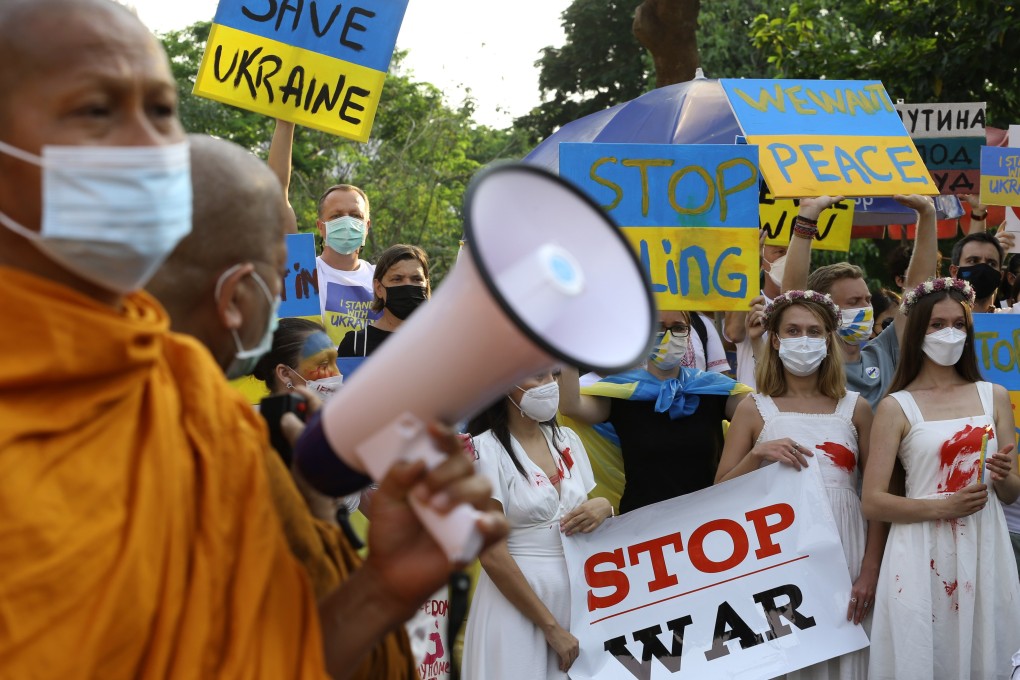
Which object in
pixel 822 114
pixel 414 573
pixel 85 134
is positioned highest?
pixel 822 114

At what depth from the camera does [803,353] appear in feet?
17.6

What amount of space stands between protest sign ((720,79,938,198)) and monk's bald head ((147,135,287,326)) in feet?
13.5

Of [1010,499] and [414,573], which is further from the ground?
[414,573]

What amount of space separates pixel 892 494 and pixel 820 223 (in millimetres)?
→ 3024

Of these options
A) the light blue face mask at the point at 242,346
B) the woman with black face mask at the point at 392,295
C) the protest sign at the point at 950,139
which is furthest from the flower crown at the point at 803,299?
the protest sign at the point at 950,139

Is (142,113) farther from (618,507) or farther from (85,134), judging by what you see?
(618,507)

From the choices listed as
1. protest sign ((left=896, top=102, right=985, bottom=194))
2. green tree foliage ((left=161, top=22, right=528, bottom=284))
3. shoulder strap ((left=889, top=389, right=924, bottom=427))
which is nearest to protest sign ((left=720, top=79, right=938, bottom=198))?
shoulder strap ((left=889, top=389, right=924, bottom=427))

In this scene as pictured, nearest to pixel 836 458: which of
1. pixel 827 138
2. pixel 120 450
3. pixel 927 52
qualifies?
pixel 827 138

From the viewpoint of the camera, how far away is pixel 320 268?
6352 millimetres

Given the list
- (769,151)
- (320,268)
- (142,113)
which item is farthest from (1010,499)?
(142,113)

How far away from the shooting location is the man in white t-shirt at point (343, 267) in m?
6.27

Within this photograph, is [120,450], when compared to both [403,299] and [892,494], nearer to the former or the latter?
[403,299]

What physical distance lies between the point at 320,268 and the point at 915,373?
2961 millimetres

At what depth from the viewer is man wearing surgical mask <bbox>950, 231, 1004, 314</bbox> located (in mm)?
7188
